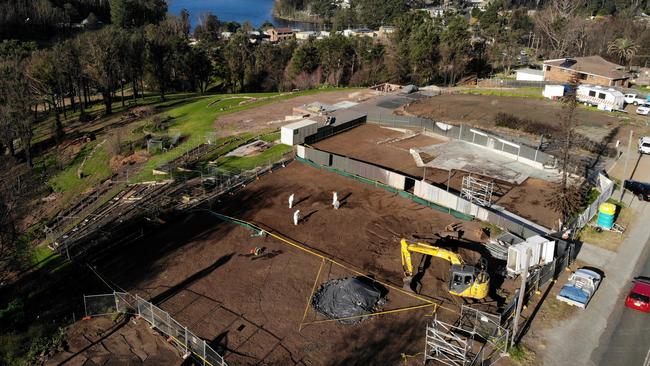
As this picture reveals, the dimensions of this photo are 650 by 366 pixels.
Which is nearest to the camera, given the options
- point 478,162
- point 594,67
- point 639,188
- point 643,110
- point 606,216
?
point 606,216

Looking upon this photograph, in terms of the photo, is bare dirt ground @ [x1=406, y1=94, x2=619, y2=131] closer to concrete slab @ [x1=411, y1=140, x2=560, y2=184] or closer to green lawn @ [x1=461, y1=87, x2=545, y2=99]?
green lawn @ [x1=461, y1=87, x2=545, y2=99]

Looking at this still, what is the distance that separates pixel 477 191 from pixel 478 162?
728cm

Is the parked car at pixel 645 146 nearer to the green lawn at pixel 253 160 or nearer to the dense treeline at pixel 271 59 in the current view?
the green lawn at pixel 253 160

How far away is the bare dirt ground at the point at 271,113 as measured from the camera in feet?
202

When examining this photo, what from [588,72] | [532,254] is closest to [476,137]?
[532,254]

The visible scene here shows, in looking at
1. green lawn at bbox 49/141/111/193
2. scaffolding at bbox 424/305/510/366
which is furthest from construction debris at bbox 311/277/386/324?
green lawn at bbox 49/141/111/193

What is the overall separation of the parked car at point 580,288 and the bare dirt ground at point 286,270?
5.47 m

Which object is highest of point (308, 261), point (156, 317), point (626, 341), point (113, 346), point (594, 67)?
point (594, 67)

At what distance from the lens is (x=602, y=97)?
2557 inches

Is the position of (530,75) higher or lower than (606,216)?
higher

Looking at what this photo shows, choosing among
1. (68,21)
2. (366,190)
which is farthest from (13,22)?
(366,190)

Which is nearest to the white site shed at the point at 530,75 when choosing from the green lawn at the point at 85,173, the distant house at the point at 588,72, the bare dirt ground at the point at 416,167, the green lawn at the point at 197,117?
the distant house at the point at 588,72

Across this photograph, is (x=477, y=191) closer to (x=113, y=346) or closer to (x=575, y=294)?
(x=575, y=294)

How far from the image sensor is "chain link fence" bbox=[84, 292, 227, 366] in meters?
22.8
